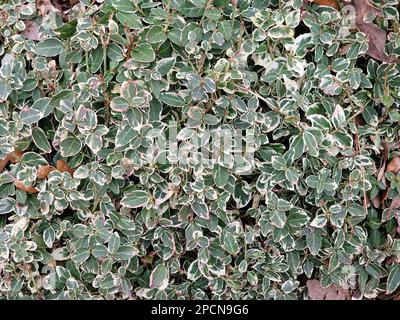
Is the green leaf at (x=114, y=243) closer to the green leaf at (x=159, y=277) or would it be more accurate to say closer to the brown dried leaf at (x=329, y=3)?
the green leaf at (x=159, y=277)

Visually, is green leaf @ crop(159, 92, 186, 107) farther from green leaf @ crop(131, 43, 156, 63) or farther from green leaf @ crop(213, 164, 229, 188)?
green leaf @ crop(213, 164, 229, 188)

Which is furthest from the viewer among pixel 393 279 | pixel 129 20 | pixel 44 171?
pixel 393 279

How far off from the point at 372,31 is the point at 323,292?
86 centimetres

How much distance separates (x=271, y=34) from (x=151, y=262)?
31.9 inches

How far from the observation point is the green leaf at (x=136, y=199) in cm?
165

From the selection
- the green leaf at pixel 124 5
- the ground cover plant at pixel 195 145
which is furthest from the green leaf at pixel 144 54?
the green leaf at pixel 124 5

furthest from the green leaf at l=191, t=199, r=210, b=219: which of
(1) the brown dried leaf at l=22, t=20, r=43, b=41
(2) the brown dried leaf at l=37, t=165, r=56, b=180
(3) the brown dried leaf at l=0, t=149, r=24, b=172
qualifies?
(1) the brown dried leaf at l=22, t=20, r=43, b=41

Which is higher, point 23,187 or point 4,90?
point 4,90

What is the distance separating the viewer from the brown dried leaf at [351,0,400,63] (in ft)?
5.44

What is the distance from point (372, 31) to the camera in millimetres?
1674

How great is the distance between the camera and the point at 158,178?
1643 millimetres

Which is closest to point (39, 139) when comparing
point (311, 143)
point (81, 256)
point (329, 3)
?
point (81, 256)

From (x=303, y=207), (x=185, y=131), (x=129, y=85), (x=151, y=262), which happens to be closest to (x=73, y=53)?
(x=129, y=85)

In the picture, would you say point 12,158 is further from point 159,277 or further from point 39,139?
point 159,277
